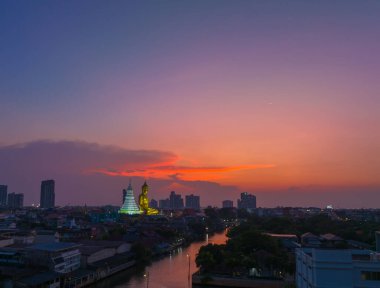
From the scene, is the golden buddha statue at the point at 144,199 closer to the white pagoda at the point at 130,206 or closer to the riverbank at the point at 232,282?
the white pagoda at the point at 130,206

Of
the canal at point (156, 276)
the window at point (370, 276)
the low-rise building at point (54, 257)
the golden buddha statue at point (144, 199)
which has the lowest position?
the canal at point (156, 276)

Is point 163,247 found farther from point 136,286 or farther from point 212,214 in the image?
point 212,214

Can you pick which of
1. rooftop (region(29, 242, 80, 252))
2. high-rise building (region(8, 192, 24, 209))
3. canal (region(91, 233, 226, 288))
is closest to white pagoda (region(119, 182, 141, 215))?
canal (region(91, 233, 226, 288))

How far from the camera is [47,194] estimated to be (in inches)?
4451

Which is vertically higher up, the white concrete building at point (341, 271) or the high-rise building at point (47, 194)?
the high-rise building at point (47, 194)

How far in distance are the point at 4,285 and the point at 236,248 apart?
11260mm

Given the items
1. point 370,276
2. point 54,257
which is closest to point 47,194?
point 54,257

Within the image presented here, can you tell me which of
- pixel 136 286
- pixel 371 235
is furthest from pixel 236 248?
pixel 371 235

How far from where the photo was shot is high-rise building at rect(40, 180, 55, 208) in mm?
112625

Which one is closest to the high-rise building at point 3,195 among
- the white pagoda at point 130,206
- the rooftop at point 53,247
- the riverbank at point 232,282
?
the white pagoda at point 130,206

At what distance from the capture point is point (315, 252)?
1024cm

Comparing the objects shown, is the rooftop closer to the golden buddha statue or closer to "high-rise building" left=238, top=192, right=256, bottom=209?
the golden buddha statue

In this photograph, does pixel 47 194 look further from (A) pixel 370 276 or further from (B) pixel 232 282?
(A) pixel 370 276

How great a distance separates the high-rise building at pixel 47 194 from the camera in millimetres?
112625
